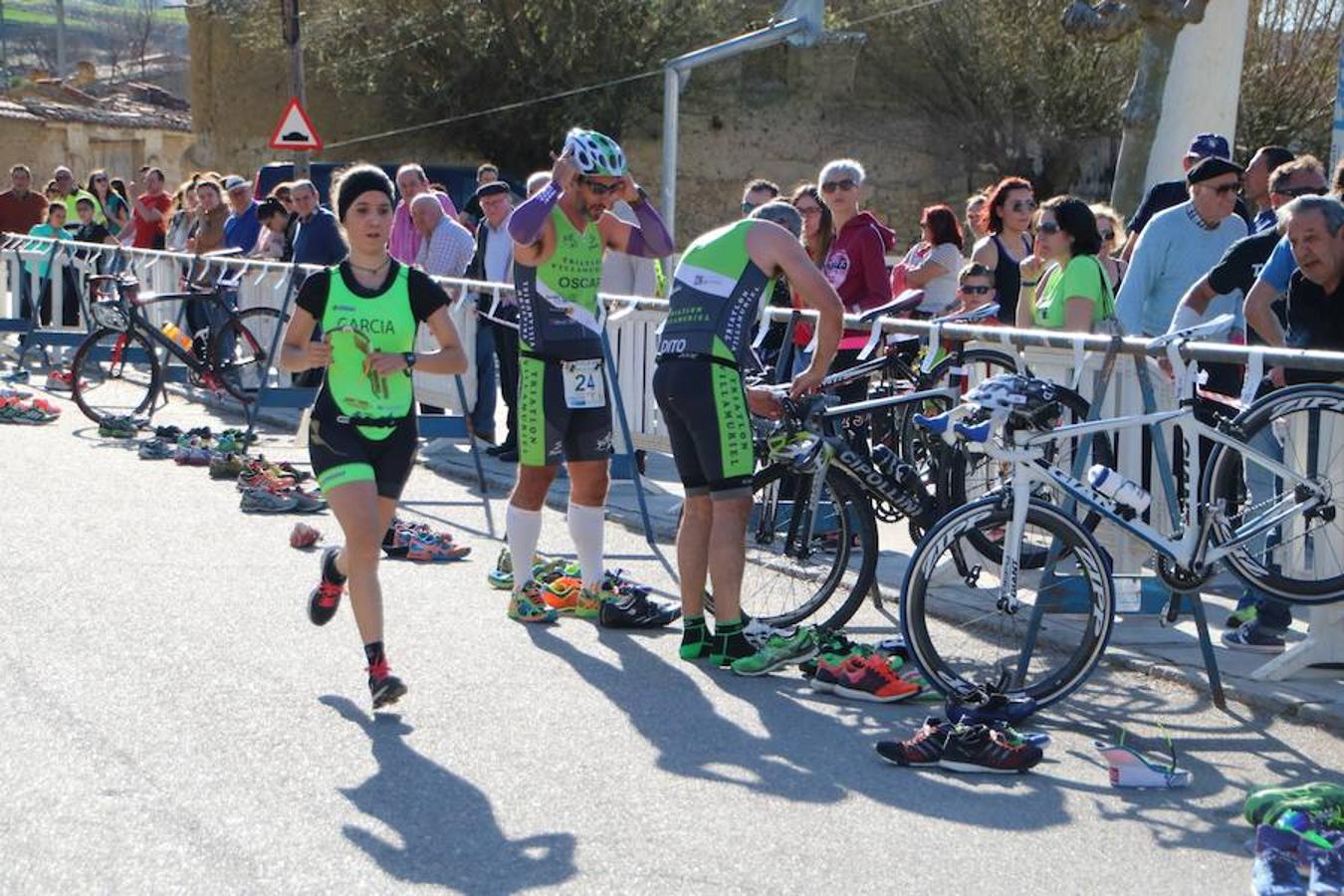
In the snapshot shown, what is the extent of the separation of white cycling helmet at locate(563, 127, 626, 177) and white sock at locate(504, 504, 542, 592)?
5.08 feet

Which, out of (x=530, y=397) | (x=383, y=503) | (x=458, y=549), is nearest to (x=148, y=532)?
(x=458, y=549)

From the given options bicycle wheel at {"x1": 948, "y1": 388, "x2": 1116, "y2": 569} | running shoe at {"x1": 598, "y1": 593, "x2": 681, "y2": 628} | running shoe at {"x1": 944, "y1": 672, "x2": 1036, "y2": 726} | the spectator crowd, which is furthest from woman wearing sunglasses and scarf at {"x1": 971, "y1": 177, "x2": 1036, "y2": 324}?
running shoe at {"x1": 944, "y1": 672, "x2": 1036, "y2": 726}

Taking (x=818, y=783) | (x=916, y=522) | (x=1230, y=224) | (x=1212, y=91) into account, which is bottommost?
(x=818, y=783)

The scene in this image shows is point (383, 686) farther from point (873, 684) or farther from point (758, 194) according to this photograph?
point (758, 194)

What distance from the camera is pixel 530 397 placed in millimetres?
8125

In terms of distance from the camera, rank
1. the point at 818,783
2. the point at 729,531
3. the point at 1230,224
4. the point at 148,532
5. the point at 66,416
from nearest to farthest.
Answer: the point at 818,783 → the point at 729,531 → the point at 1230,224 → the point at 148,532 → the point at 66,416

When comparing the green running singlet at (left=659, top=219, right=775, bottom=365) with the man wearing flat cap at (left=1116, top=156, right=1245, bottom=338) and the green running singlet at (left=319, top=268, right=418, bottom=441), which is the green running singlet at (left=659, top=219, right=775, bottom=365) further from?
the man wearing flat cap at (left=1116, top=156, right=1245, bottom=338)

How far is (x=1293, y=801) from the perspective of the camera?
5.30 m

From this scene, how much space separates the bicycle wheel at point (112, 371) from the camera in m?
14.9

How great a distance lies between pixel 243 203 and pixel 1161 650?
11891mm

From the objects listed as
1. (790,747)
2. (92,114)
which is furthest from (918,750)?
(92,114)

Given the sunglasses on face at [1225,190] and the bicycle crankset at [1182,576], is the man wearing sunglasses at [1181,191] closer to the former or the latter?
the sunglasses on face at [1225,190]

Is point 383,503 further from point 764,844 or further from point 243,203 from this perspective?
point 243,203

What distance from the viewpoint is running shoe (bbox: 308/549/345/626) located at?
699cm
